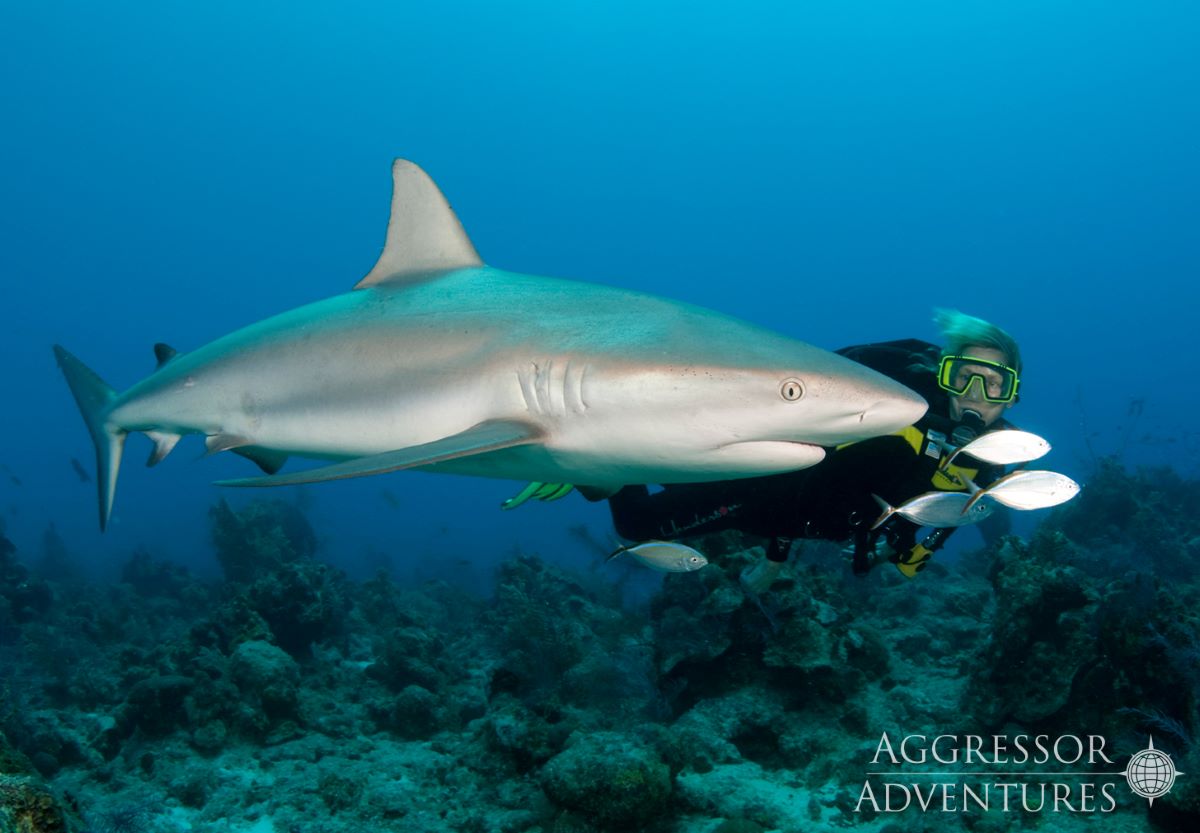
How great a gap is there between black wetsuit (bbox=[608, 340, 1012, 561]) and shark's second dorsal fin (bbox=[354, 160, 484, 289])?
2512 mm

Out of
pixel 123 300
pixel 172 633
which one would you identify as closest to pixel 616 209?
pixel 123 300

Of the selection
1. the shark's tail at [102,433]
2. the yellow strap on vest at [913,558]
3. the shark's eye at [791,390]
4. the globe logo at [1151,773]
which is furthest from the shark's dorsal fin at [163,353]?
the globe logo at [1151,773]

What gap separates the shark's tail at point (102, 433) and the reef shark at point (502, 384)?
0.77 m

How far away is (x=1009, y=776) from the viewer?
4.86 meters

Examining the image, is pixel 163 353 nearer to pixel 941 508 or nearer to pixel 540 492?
pixel 540 492

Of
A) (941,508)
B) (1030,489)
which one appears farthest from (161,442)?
(1030,489)

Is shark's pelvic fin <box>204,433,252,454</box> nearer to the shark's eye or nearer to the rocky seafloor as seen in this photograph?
the rocky seafloor

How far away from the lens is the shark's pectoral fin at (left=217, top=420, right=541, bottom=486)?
8.50 ft

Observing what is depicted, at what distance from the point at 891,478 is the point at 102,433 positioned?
610cm

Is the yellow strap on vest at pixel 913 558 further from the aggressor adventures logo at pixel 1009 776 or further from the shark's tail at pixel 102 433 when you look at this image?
the shark's tail at pixel 102 433

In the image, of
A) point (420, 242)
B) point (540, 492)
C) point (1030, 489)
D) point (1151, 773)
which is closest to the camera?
point (1030, 489)

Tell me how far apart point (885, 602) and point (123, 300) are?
208371 millimetres

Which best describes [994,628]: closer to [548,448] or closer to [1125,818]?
[1125,818]

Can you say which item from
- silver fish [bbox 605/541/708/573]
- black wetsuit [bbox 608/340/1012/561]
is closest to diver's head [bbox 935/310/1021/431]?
black wetsuit [bbox 608/340/1012/561]
